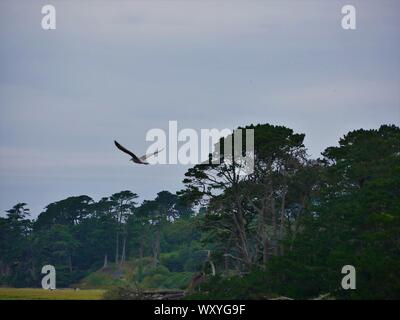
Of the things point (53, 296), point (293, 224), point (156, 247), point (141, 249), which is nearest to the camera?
point (293, 224)

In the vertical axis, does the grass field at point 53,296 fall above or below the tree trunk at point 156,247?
below

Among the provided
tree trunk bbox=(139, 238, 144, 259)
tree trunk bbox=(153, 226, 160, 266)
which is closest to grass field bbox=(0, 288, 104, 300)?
tree trunk bbox=(153, 226, 160, 266)

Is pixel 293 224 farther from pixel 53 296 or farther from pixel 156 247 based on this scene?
pixel 156 247

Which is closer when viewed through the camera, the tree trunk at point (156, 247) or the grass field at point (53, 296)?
the grass field at point (53, 296)

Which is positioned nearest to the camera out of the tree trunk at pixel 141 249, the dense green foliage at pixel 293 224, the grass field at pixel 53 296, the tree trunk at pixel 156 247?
the dense green foliage at pixel 293 224

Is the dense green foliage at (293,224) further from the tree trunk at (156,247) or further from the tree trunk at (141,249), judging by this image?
the tree trunk at (141,249)

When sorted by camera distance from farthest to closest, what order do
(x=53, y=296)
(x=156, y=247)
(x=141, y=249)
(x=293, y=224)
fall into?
1. (x=141, y=249)
2. (x=156, y=247)
3. (x=53, y=296)
4. (x=293, y=224)

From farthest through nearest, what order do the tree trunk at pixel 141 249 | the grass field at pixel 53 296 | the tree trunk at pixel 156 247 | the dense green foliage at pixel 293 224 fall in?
the tree trunk at pixel 141 249 < the tree trunk at pixel 156 247 < the grass field at pixel 53 296 < the dense green foliage at pixel 293 224

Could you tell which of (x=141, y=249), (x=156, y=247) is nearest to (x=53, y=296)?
(x=156, y=247)

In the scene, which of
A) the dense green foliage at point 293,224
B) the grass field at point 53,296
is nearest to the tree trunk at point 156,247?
the dense green foliage at point 293,224

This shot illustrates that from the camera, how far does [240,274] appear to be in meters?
50.4

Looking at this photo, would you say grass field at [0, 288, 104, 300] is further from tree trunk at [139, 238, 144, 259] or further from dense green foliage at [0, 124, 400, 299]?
tree trunk at [139, 238, 144, 259]

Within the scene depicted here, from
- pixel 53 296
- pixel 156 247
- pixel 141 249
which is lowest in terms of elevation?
pixel 53 296
